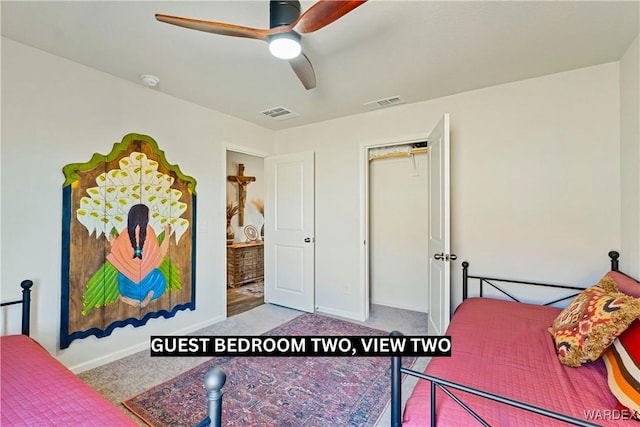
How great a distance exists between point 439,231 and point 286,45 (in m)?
1.94

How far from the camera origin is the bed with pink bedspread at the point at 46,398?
103cm

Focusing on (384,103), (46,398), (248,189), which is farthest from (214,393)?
(248,189)

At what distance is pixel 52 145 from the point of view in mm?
2209

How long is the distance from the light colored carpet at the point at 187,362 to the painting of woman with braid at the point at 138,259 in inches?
21.1

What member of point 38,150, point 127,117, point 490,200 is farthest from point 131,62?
point 490,200

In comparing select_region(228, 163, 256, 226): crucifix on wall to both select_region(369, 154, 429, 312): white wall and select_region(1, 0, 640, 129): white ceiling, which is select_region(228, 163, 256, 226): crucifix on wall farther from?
select_region(1, 0, 640, 129): white ceiling

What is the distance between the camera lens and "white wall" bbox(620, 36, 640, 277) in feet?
6.60

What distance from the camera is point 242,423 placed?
179 centimetres

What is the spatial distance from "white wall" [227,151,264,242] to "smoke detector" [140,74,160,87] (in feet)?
9.15

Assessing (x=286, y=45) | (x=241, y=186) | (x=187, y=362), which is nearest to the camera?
(x=286, y=45)

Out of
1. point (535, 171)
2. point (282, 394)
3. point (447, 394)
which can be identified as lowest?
point (282, 394)

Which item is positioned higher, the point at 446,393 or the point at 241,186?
the point at 241,186

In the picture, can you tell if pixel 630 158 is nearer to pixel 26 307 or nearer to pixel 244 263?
pixel 26 307

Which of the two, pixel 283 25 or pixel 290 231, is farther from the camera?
pixel 290 231
